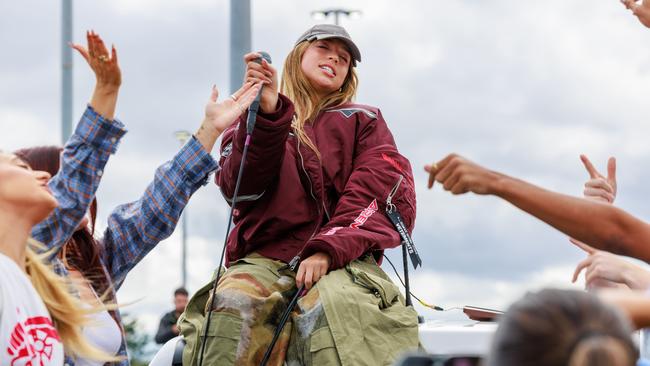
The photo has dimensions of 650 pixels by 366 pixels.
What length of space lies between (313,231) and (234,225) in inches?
18.1

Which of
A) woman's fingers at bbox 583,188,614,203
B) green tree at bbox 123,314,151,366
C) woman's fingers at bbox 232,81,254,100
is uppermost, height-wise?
woman's fingers at bbox 232,81,254,100

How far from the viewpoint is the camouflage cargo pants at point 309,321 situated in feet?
15.3

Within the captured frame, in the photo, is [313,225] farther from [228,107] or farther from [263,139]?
[228,107]

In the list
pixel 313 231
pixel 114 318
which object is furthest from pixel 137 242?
pixel 313 231

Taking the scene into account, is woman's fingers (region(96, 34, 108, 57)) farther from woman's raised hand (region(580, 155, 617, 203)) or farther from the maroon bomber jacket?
woman's raised hand (region(580, 155, 617, 203))

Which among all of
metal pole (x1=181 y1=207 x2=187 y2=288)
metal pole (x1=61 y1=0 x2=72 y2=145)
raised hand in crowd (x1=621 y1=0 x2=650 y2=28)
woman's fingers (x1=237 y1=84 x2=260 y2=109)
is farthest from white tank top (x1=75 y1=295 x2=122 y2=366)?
metal pole (x1=181 y1=207 x2=187 y2=288)

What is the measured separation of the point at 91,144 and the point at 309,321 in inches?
47.3

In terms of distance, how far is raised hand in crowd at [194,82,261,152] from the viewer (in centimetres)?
475

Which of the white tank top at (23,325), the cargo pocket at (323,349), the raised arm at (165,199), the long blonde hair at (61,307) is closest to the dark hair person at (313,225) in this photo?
the cargo pocket at (323,349)

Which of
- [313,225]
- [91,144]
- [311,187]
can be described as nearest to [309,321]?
[313,225]

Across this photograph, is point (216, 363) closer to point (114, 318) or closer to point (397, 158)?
point (114, 318)

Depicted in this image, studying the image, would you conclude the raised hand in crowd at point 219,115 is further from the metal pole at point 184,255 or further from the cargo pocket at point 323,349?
the metal pole at point 184,255

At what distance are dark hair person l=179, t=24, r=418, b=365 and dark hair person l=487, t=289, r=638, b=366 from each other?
8.37 feet

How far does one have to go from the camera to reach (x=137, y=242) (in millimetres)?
4863
